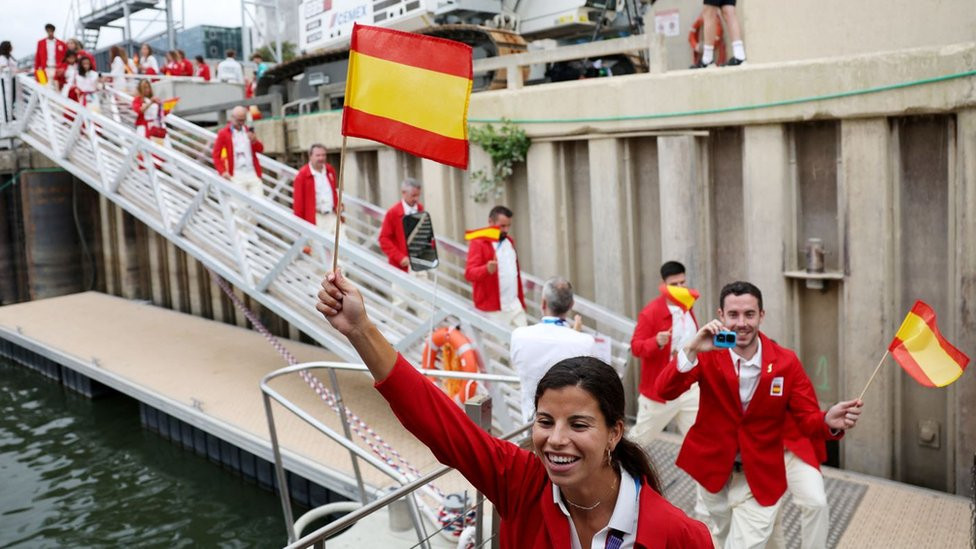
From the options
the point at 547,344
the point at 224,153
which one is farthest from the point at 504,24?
the point at 547,344

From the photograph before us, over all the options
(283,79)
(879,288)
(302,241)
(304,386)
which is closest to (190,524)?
(304,386)

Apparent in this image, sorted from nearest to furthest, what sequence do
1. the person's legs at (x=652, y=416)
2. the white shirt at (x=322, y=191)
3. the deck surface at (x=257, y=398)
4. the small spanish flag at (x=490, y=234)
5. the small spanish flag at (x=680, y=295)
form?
1. the deck surface at (x=257, y=398)
2. the small spanish flag at (x=680, y=295)
3. the person's legs at (x=652, y=416)
4. the small spanish flag at (x=490, y=234)
5. the white shirt at (x=322, y=191)

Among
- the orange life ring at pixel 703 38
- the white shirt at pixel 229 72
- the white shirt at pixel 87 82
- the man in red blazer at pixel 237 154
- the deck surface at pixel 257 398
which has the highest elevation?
the white shirt at pixel 229 72

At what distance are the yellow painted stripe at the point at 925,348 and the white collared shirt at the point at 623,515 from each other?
2746 mm

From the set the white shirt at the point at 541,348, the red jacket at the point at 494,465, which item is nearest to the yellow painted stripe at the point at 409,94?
the red jacket at the point at 494,465

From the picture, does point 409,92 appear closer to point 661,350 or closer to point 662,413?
point 661,350

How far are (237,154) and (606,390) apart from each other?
9.39 meters

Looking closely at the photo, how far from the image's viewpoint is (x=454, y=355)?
7883 mm

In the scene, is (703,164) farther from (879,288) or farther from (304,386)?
(304,386)

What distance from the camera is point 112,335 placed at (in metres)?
13.1

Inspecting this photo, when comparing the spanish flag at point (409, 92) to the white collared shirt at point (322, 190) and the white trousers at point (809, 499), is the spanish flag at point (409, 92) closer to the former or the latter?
the white trousers at point (809, 499)

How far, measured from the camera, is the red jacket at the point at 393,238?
29.6 feet

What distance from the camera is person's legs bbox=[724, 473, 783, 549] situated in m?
4.52

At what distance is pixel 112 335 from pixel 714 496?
1079 centimetres
